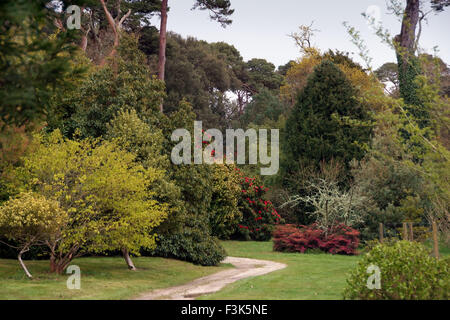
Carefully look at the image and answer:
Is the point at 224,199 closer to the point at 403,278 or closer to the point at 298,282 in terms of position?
the point at 298,282

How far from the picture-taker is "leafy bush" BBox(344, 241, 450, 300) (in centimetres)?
726

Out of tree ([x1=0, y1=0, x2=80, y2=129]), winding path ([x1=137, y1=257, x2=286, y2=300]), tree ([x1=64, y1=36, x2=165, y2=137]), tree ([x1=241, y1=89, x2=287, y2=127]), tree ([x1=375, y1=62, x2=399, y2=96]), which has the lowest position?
winding path ([x1=137, y1=257, x2=286, y2=300])

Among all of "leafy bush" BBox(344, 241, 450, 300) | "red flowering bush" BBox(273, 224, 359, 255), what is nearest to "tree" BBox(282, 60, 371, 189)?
"red flowering bush" BBox(273, 224, 359, 255)

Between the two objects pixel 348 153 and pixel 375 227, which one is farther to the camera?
pixel 348 153

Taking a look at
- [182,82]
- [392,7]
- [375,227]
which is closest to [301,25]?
[182,82]

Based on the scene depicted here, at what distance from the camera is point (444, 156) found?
8469mm

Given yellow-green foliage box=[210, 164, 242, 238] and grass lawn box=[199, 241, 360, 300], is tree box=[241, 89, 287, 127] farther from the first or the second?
grass lawn box=[199, 241, 360, 300]

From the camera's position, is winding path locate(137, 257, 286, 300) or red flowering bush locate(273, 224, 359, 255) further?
red flowering bush locate(273, 224, 359, 255)

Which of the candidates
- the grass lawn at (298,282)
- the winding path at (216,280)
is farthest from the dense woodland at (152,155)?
the grass lawn at (298,282)

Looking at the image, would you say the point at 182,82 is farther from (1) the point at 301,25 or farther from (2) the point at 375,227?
(2) the point at 375,227

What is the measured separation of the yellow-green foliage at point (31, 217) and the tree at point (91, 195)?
556 mm

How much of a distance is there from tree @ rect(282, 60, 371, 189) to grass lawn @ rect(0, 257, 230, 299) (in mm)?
10538

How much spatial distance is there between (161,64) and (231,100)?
24.0m

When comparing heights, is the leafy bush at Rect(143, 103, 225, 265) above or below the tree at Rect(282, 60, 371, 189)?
below
